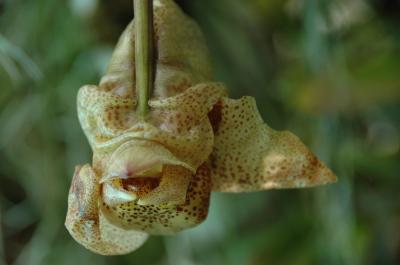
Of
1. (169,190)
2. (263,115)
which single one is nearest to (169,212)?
(169,190)

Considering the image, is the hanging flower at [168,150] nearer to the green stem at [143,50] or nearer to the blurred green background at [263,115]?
the green stem at [143,50]

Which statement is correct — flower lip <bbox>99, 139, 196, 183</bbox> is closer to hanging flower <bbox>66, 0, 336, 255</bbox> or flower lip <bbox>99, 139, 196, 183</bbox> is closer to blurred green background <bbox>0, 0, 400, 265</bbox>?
hanging flower <bbox>66, 0, 336, 255</bbox>

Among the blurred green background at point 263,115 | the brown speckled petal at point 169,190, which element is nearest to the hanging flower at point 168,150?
the brown speckled petal at point 169,190

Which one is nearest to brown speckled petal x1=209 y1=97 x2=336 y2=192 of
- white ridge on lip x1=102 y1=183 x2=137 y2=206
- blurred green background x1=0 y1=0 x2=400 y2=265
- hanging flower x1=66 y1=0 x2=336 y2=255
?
hanging flower x1=66 y1=0 x2=336 y2=255

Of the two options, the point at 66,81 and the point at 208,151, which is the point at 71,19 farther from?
the point at 208,151

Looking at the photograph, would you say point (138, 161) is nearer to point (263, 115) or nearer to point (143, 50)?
point (143, 50)

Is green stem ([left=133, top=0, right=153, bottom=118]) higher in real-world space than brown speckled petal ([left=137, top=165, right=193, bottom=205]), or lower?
higher
